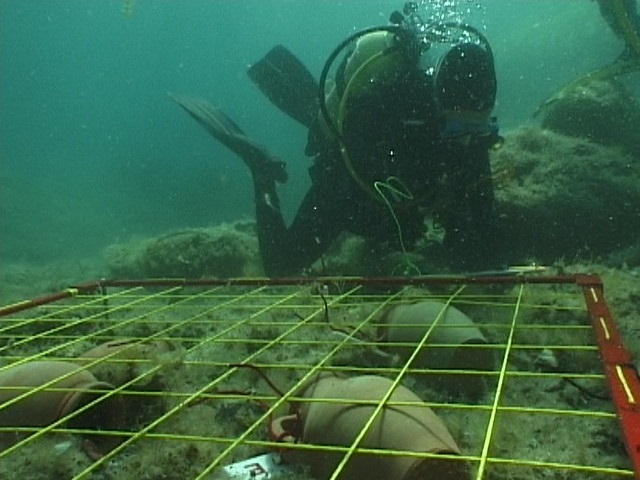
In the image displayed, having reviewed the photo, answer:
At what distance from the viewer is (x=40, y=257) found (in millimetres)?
23188

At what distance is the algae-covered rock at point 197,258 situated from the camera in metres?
9.12

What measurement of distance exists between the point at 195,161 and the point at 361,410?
47304mm

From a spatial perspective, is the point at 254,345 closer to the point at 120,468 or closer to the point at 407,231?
the point at 120,468

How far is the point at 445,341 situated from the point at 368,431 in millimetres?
1301

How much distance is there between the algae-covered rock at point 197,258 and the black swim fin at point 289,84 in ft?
7.86

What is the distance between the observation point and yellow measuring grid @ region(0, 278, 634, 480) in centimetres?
210

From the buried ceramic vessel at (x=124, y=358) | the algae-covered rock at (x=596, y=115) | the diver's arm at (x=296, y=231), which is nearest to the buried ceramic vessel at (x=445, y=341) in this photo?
the buried ceramic vessel at (x=124, y=358)

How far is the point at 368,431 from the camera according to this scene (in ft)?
6.91

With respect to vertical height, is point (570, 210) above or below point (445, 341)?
below

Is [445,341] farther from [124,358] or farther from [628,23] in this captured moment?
[628,23]

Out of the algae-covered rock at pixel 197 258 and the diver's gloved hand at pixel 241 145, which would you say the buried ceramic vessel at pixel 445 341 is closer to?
the diver's gloved hand at pixel 241 145

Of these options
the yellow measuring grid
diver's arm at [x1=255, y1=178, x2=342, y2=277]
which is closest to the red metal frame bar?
the yellow measuring grid

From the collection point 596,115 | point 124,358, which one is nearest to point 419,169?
point 124,358

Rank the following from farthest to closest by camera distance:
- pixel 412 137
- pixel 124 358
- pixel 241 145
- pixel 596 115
Result: pixel 596 115
pixel 241 145
pixel 412 137
pixel 124 358
